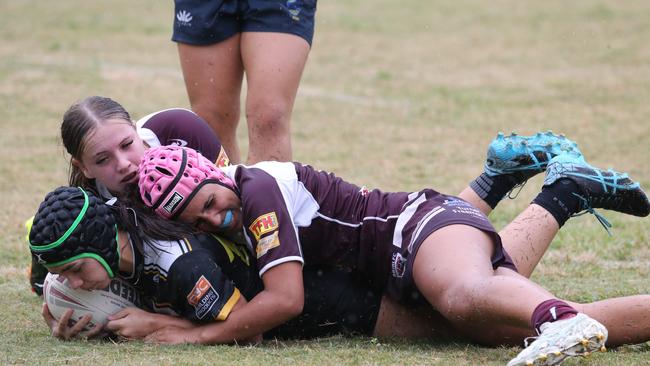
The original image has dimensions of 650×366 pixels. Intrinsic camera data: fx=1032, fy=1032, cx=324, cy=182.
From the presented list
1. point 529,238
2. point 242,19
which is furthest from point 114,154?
point 529,238

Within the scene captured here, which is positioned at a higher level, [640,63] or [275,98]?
[275,98]

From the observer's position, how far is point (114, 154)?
435 cm

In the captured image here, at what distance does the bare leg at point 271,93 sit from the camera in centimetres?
537

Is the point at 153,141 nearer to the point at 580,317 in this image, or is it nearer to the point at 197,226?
the point at 197,226

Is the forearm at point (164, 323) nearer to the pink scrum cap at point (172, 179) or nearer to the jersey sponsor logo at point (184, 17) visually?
the pink scrum cap at point (172, 179)

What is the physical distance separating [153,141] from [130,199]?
0.60 metres

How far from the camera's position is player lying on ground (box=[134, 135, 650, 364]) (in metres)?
3.66

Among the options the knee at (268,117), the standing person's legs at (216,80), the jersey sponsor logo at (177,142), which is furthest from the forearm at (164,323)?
the standing person's legs at (216,80)

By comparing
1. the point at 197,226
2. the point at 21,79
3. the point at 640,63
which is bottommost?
the point at 21,79

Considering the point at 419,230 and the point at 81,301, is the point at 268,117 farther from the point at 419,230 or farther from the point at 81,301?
the point at 81,301

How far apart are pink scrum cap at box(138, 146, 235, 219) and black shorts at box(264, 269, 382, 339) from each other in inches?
22.0

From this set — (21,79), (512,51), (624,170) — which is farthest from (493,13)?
(624,170)

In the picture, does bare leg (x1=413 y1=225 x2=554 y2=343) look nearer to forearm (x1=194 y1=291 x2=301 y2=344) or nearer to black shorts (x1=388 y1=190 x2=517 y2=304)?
black shorts (x1=388 y1=190 x2=517 y2=304)

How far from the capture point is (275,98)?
539cm
